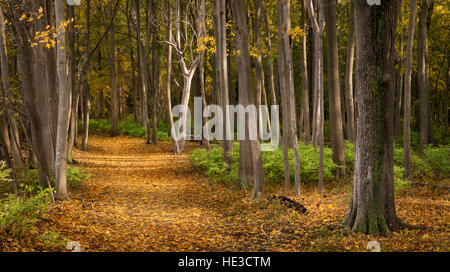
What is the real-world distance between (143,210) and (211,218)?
1721mm

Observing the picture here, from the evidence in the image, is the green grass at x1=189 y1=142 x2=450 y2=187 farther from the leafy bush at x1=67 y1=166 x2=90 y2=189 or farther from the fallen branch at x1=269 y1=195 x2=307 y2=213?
the leafy bush at x1=67 y1=166 x2=90 y2=189

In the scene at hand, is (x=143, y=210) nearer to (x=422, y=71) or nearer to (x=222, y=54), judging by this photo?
(x=222, y=54)

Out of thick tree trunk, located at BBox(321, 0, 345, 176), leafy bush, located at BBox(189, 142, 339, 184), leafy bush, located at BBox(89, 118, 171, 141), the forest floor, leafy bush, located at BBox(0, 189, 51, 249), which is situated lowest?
the forest floor

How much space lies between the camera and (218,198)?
10.6 metres

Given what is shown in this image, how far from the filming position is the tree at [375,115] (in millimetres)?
6105

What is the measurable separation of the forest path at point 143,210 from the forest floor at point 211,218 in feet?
0.06

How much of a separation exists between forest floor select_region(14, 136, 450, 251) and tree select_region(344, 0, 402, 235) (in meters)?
0.40

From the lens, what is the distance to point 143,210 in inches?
364

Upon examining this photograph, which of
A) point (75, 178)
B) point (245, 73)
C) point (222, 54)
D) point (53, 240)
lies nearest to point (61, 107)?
point (75, 178)

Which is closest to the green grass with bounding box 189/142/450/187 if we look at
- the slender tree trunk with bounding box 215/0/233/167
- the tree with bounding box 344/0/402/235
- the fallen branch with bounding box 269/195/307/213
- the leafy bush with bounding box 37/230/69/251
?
the slender tree trunk with bounding box 215/0/233/167

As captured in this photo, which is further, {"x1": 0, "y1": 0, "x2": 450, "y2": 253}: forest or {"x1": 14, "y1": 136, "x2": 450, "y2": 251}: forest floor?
{"x1": 14, "y1": 136, "x2": 450, "y2": 251}: forest floor

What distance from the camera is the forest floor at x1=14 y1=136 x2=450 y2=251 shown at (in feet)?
20.6

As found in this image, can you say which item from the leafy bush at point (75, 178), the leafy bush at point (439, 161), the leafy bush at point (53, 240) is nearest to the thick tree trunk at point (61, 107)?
the leafy bush at point (75, 178)

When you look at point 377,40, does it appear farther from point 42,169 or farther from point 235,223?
point 42,169
